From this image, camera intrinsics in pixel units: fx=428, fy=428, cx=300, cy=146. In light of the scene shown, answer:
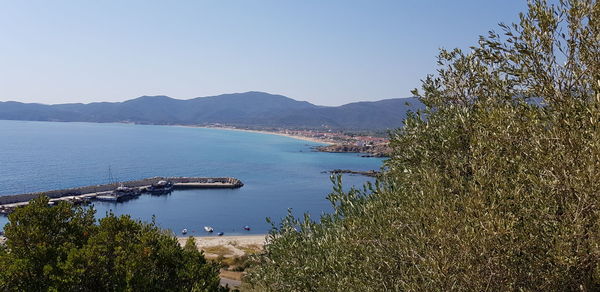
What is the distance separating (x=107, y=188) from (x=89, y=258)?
107 metres

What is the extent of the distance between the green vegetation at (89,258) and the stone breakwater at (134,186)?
88981mm

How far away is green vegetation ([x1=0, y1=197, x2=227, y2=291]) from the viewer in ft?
47.5

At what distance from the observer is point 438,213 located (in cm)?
1069

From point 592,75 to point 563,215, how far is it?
4.37 meters

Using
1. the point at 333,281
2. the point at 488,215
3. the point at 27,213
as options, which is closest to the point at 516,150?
the point at 488,215

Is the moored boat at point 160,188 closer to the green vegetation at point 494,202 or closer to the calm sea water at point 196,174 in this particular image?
the calm sea water at point 196,174

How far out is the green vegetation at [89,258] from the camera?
47.5 feet

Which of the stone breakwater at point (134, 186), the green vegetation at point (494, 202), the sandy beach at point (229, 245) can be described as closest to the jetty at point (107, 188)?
the stone breakwater at point (134, 186)

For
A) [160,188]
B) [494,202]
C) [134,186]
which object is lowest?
[160,188]

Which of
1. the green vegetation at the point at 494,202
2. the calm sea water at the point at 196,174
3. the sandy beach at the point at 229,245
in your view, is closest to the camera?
the green vegetation at the point at 494,202

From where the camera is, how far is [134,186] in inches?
4663

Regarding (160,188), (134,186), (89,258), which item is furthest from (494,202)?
(134,186)

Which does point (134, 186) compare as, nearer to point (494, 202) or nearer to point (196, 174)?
point (196, 174)

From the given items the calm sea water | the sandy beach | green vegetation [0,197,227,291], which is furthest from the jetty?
green vegetation [0,197,227,291]
